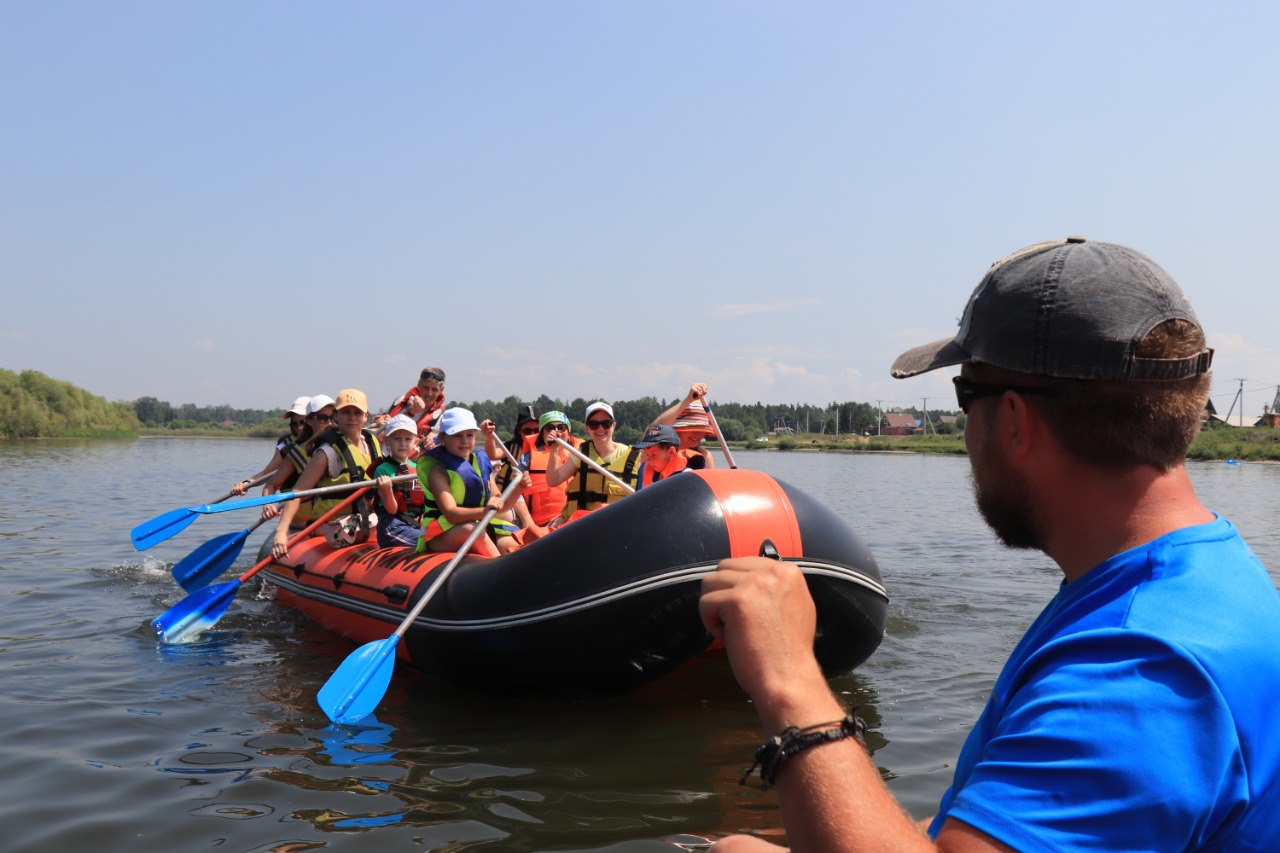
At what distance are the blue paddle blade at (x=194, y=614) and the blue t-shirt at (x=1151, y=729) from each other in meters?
6.69

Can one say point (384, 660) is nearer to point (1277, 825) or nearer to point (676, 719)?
point (676, 719)

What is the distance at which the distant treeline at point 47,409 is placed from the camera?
45.2 metres

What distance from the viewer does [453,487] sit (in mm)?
6406

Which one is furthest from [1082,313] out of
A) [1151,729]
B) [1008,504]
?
[1151,729]

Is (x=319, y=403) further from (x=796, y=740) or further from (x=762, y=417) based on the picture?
(x=762, y=417)

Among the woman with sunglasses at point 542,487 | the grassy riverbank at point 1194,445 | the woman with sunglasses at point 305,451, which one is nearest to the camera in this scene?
the woman with sunglasses at point 542,487

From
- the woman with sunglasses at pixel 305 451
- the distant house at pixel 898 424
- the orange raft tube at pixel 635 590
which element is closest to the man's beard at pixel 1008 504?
the orange raft tube at pixel 635 590

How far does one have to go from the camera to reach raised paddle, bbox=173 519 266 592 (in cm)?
747

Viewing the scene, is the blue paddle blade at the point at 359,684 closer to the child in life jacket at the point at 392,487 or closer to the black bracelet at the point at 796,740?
the child in life jacket at the point at 392,487

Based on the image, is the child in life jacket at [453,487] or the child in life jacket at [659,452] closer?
the child in life jacket at [453,487]

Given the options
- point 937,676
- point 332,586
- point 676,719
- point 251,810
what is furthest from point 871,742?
point 332,586

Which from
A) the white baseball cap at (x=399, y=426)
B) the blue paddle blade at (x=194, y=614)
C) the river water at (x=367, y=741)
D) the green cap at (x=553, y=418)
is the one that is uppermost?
the green cap at (x=553, y=418)

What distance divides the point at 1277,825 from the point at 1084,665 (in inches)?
10.1

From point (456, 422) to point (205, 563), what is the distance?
8.99ft
